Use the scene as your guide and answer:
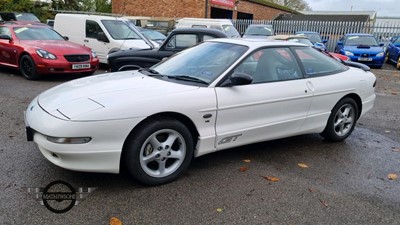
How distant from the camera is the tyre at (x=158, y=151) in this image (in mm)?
3232

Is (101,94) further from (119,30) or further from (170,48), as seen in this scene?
(119,30)

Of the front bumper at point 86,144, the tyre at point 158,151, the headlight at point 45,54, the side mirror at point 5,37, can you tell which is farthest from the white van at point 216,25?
the front bumper at point 86,144

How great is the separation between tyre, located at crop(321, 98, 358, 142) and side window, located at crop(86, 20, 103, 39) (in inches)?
342

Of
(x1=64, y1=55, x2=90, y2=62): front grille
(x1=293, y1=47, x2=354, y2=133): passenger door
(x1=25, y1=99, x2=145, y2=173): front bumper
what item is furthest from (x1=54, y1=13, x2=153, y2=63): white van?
(x1=25, y1=99, x2=145, y2=173): front bumper

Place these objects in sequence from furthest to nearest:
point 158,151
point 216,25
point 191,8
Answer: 1. point 191,8
2. point 216,25
3. point 158,151

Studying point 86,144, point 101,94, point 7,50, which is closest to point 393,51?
point 7,50

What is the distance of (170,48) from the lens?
735 cm

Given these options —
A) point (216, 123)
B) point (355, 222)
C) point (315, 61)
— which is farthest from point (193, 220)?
point (315, 61)

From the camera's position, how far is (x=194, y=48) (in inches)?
182

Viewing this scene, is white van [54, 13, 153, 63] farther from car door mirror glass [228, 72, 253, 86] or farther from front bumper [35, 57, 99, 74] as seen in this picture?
car door mirror glass [228, 72, 253, 86]

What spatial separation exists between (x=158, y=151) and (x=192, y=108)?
0.53 metres

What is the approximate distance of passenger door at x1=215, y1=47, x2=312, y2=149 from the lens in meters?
3.72

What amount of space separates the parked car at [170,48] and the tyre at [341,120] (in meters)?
3.14

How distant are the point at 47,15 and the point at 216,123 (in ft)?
89.2
